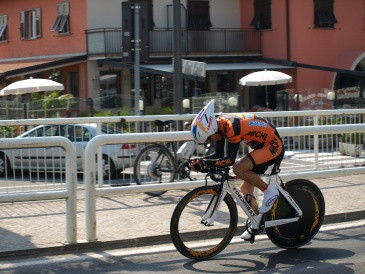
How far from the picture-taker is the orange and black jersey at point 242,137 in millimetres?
7641

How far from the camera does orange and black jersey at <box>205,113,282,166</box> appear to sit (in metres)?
7.64

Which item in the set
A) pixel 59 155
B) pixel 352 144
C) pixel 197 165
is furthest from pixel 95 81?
pixel 197 165

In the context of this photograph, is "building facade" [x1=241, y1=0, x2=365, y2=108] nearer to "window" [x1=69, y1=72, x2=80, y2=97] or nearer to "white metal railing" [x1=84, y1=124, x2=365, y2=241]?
"window" [x1=69, y1=72, x2=80, y2=97]

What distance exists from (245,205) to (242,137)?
0.78 metres

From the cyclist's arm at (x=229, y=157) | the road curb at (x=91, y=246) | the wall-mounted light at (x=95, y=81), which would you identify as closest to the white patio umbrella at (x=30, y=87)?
the wall-mounted light at (x=95, y=81)

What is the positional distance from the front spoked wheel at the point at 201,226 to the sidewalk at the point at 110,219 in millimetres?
1027

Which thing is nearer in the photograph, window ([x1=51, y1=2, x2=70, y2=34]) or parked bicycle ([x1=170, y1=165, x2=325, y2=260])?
parked bicycle ([x1=170, y1=165, x2=325, y2=260])

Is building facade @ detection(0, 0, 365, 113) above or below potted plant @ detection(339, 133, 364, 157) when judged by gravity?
above

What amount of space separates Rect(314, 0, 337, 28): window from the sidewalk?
2157cm

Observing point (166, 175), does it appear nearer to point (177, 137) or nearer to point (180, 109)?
point (177, 137)

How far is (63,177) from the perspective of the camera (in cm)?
924

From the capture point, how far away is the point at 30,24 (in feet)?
115

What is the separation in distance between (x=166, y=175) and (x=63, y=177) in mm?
2268

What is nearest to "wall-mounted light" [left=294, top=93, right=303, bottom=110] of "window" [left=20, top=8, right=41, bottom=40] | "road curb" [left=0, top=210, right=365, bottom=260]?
"window" [left=20, top=8, right=41, bottom=40]
